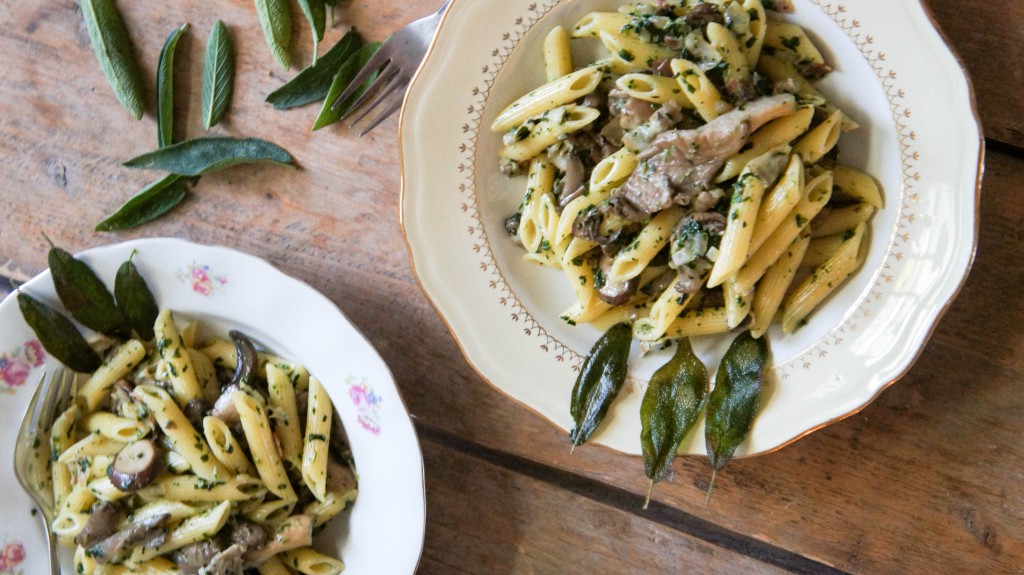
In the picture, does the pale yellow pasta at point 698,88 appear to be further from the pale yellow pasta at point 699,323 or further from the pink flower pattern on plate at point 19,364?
the pink flower pattern on plate at point 19,364

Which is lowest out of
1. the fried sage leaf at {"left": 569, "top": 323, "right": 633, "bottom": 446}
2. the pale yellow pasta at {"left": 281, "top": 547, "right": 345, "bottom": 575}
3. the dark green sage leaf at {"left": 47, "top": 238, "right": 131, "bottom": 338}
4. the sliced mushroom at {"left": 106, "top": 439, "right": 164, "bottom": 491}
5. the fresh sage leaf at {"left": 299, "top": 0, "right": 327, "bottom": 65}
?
the pale yellow pasta at {"left": 281, "top": 547, "right": 345, "bottom": 575}

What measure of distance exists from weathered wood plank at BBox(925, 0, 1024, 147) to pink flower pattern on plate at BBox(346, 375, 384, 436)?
3.96 feet

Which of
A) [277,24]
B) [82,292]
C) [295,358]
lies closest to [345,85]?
[277,24]

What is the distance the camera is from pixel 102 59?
1.69 m

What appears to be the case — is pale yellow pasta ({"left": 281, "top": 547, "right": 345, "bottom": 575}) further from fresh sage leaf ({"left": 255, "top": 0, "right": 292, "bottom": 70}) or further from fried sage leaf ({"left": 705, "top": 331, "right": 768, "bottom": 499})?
fresh sage leaf ({"left": 255, "top": 0, "right": 292, "bottom": 70})

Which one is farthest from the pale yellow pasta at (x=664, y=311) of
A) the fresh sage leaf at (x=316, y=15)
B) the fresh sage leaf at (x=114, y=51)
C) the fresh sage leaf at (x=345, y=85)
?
the fresh sage leaf at (x=114, y=51)

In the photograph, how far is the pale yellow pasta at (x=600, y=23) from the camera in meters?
1.35

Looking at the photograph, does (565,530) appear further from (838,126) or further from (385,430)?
(838,126)

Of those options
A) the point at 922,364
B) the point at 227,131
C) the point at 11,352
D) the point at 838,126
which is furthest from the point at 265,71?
the point at 922,364

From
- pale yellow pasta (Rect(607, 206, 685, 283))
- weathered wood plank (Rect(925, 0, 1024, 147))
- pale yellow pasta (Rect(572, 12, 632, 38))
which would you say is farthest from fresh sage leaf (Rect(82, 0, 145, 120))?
weathered wood plank (Rect(925, 0, 1024, 147))

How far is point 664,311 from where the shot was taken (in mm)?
1358

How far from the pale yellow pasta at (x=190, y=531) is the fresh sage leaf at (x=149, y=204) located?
0.65 metres

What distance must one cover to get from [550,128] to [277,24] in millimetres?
641

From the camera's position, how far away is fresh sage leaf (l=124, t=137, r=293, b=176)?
1.65 m
